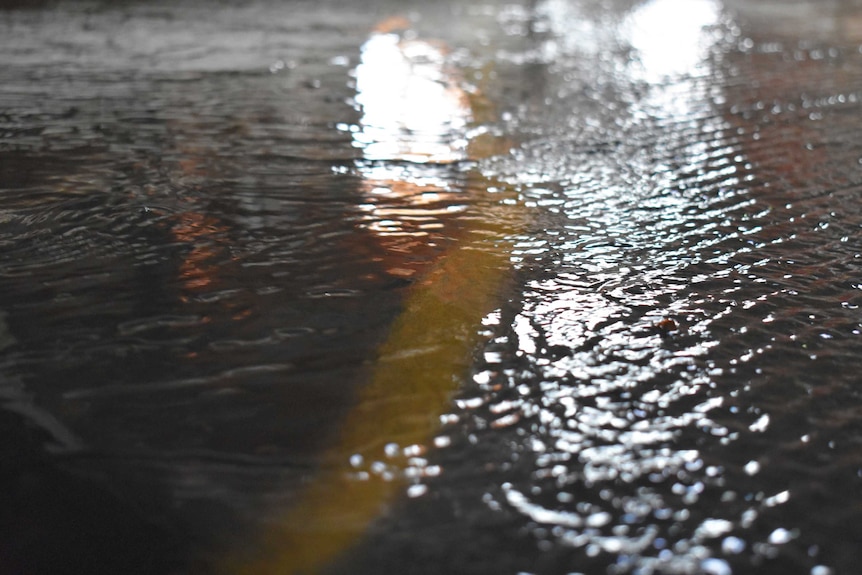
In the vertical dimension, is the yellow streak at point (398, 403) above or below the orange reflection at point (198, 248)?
below

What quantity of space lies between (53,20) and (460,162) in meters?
4.90

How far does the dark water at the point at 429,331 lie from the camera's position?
49.0 inches

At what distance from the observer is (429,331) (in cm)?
183

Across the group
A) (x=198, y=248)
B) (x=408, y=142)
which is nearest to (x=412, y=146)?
(x=408, y=142)

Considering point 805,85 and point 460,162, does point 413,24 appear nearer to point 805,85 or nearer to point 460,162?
point 805,85

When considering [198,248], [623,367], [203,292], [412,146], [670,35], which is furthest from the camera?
[670,35]

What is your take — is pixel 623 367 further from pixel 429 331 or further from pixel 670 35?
pixel 670 35

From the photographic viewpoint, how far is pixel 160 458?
1379 mm

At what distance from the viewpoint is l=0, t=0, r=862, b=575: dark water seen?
4.08ft

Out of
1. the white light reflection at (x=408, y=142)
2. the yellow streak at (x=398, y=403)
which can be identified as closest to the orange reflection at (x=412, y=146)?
the white light reflection at (x=408, y=142)

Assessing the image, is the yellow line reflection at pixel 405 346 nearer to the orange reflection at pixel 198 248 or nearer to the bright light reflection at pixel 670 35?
the orange reflection at pixel 198 248

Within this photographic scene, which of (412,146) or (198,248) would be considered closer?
(198,248)

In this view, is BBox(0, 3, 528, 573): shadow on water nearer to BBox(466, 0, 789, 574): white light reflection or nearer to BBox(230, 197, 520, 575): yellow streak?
BBox(230, 197, 520, 575): yellow streak

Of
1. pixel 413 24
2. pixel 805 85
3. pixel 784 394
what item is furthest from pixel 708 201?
pixel 413 24
